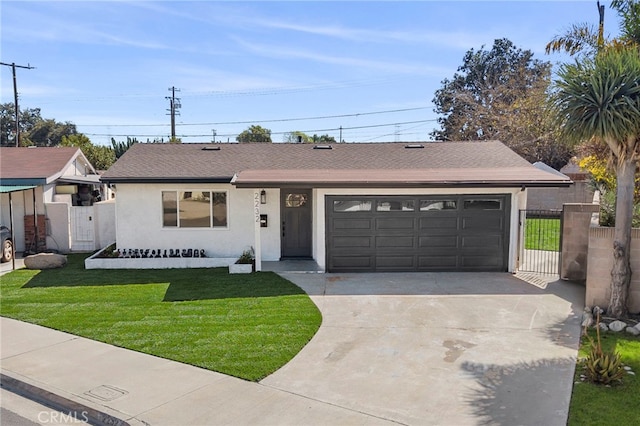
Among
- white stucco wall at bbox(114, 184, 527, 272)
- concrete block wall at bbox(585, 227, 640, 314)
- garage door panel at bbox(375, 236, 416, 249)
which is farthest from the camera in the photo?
white stucco wall at bbox(114, 184, 527, 272)

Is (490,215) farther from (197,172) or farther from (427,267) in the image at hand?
(197,172)

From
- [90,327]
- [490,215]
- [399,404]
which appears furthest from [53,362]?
[490,215]

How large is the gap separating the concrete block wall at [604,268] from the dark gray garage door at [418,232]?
3479mm

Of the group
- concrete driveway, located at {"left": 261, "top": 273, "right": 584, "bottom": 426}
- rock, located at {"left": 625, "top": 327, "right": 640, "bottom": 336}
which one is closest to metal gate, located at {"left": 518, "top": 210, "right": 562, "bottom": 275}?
concrete driveway, located at {"left": 261, "top": 273, "right": 584, "bottom": 426}

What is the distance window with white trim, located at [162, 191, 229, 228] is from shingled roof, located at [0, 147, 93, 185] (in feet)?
16.7

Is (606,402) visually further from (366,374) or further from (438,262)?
(438,262)

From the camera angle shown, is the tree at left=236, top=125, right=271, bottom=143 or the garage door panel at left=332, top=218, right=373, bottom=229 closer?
the garage door panel at left=332, top=218, right=373, bottom=229

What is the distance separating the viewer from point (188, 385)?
5.97 metres

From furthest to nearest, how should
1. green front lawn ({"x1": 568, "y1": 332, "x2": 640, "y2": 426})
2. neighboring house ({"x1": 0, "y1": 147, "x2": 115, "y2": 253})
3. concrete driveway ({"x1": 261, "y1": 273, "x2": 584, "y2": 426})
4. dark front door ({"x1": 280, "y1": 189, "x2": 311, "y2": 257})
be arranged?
neighboring house ({"x1": 0, "y1": 147, "x2": 115, "y2": 253}), dark front door ({"x1": 280, "y1": 189, "x2": 311, "y2": 257}), concrete driveway ({"x1": 261, "y1": 273, "x2": 584, "y2": 426}), green front lawn ({"x1": 568, "y1": 332, "x2": 640, "y2": 426})

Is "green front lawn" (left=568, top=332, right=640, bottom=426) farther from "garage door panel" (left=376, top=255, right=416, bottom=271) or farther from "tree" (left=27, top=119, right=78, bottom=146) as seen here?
"tree" (left=27, top=119, right=78, bottom=146)

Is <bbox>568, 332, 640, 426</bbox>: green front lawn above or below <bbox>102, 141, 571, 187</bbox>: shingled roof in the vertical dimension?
below

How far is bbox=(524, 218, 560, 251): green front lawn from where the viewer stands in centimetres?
1609

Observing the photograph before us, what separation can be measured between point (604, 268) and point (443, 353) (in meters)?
4.17

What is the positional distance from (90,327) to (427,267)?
26.8 feet
